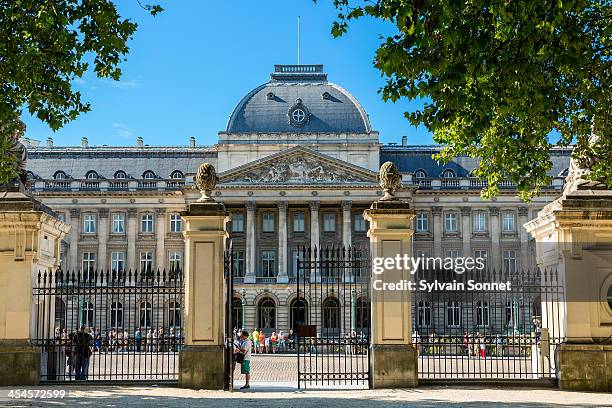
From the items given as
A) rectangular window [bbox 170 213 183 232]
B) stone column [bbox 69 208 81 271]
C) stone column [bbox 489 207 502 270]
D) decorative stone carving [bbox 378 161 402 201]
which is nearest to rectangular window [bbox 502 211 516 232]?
stone column [bbox 489 207 502 270]

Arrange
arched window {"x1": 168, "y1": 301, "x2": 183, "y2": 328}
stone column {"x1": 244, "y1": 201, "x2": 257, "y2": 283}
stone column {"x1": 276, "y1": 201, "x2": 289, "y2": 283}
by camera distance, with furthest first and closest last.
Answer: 1. stone column {"x1": 276, "y1": 201, "x2": 289, "y2": 283}
2. stone column {"x1": 244, "y1": 201, "x2": 257, "y2": 283}
3. arched window {"x1": 168, "y1": 301, "x2": 183, "y2": 328}

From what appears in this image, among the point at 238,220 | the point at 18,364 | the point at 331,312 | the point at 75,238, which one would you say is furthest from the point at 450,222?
the point at 18,364

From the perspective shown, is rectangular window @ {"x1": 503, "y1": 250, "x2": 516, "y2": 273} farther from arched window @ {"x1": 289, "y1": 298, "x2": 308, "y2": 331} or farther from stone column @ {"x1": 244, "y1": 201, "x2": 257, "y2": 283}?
stone column @ {"x1": 244, "y1": 201, "x2": 257, "y2": 283}

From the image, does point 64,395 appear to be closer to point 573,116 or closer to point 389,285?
point 389,285

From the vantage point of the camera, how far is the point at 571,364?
651 inches

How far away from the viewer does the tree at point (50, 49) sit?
1354 cm

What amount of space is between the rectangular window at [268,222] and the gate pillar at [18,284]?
5270 cm

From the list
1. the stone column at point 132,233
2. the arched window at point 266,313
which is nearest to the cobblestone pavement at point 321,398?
the arched window at point 266,313

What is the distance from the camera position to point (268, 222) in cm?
6981

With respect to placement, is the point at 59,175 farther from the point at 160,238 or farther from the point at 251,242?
the point at 251,242

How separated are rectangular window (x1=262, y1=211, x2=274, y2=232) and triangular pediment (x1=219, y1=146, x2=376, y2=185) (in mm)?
3282

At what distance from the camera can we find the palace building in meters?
67.8

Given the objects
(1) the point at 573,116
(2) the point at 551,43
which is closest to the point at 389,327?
(1) the point at 573,116

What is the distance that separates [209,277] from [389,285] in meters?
3.57
